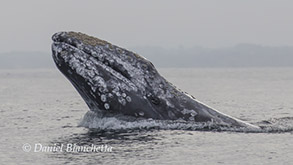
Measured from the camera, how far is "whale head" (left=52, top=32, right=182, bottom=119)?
1480 centimetres

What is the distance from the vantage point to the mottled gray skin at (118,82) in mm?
14812

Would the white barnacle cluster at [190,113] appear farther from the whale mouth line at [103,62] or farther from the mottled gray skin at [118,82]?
the whale mouth line at [103,62]

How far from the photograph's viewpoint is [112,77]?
48.9 ft

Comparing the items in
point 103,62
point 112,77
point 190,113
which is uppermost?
point 103,62

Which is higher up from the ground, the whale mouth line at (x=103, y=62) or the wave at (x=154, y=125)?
the whale mouth line at (x=103, y=62)

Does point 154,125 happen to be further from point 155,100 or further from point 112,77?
point 112,77

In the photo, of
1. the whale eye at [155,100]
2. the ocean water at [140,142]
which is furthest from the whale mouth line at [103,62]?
the ocean water at [140,142]

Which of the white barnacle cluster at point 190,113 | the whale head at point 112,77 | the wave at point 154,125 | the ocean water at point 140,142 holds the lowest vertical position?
the ocean water at point 140,142

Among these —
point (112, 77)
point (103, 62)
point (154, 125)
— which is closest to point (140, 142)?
point (154, 125)

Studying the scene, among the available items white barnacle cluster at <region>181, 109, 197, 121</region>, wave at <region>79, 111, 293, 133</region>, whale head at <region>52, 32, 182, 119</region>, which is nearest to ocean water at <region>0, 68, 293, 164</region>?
wave at <region>79, 111, 293, 133</region>

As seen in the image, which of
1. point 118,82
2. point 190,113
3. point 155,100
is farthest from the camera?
point 190,113

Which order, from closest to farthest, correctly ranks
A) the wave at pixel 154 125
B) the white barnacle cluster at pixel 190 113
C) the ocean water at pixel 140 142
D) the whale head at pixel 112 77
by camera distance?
the ocean water at pixel 140 142, the whale head at pixel 112 77, the wave at pixel 154 125, the white barnacle cluster at pixel 190 113

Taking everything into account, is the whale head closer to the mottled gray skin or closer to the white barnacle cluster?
the mottled gray skin

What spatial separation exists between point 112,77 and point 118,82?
8.6 inches
